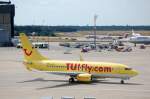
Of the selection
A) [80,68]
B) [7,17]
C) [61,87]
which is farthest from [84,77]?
[7,17]

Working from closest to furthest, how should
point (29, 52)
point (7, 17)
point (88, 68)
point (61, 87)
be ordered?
1. point (61, 87)
2. point (88, 68)
3. point (29, 52)
4. point (7, 17)

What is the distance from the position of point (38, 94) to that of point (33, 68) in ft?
49.4

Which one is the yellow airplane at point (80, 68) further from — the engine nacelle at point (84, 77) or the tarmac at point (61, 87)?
the tarmac at point (61, 87)

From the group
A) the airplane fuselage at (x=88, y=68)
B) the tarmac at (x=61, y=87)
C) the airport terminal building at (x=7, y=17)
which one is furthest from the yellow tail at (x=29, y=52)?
the airport terminal building at (x=7, y=17)

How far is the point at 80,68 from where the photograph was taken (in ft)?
229

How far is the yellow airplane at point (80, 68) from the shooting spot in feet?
225

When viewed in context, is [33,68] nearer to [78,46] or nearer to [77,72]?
[77,72]

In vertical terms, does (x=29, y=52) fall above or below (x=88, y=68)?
above

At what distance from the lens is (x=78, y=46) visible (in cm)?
17688

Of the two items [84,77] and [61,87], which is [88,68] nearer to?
[84,77]

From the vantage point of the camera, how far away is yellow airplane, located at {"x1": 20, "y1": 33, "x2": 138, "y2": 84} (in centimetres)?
6869

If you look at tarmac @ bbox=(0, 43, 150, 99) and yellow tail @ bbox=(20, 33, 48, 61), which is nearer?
tarmac @ bbox=(0, 43, 150, 99)

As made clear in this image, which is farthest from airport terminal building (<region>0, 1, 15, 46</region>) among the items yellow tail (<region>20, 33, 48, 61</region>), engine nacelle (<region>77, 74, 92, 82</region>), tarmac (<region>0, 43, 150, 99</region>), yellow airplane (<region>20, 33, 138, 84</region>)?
engine nacelle (<region>77, 74, 92, 82</region>)

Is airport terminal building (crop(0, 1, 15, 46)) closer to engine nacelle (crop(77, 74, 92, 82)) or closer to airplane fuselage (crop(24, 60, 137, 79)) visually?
airplane fuselage (crop(24, 60, 137, 79))
